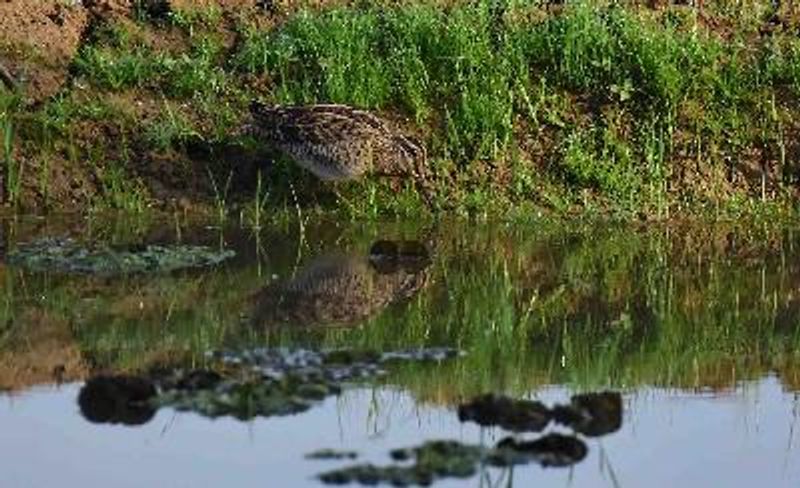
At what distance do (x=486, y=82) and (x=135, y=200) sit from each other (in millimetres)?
2722

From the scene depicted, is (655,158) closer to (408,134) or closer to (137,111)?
(408,134)

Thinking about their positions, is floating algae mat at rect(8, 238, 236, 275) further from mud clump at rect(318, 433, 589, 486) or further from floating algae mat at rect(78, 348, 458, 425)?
mud clump at rect(318, 433, 589, 486)

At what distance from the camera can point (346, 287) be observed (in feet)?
34.5

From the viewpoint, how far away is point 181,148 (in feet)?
44.1

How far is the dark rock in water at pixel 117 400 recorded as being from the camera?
Result: 7.77 metres

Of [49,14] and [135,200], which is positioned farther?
[49,14]

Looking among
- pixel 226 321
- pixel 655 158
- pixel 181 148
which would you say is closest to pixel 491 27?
pixel 655 158

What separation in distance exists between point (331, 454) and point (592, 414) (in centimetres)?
116

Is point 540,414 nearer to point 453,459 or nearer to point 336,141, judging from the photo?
point 453,459

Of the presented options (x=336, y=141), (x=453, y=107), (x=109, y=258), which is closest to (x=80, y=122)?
(x=336, y=141)

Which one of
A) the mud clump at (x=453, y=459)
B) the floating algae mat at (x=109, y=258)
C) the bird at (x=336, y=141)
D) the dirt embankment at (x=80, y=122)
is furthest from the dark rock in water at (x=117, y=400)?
the dirt embankment at (x=80, y=122)

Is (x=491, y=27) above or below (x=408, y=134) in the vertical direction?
above

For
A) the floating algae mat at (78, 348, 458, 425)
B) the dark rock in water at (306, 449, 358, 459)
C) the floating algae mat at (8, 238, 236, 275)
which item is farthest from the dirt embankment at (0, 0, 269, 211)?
the dark rock in water at (306, 449, 358, 459)

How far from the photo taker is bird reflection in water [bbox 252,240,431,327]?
9719 mm
